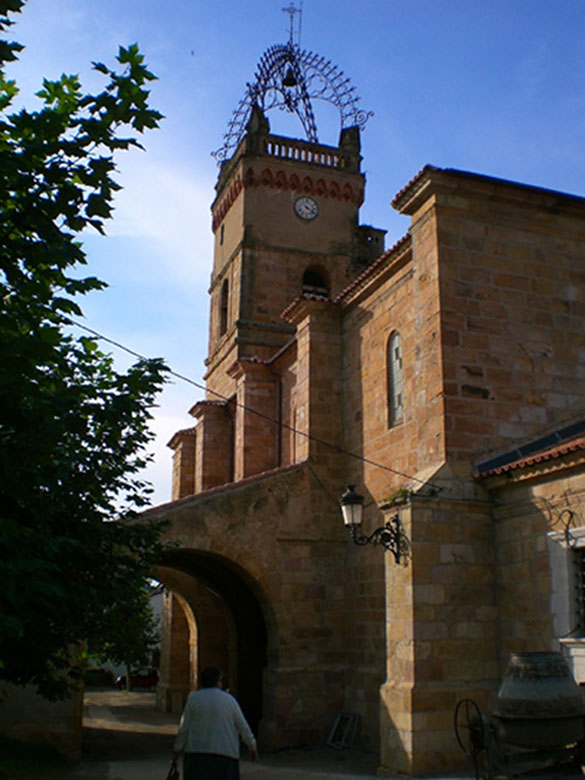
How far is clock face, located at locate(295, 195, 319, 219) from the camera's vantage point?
2448cm

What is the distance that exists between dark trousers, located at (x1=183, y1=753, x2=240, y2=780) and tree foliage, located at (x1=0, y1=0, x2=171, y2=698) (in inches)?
57.8

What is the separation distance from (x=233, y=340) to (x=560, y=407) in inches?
512

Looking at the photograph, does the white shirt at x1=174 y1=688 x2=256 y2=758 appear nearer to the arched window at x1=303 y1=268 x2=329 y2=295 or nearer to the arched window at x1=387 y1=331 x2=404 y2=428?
the arched window at x1=387 y1=331 x2=404 y2=428

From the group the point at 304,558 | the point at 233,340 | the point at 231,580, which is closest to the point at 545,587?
the point at 304,558

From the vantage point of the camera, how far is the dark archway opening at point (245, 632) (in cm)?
1614

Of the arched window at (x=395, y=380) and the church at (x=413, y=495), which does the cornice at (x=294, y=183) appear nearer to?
the church at (x=413, y=495)

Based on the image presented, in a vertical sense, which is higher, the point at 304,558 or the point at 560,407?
the point at 560,407

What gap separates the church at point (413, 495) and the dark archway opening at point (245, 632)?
0.15 feet

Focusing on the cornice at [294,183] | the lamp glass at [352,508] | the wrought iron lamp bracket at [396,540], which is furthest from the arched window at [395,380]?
the cornice at [294,183]

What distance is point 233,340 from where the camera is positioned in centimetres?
2316

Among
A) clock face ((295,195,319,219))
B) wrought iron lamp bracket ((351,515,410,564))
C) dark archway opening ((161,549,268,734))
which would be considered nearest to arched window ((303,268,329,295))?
clock face ((295,195,319,219))

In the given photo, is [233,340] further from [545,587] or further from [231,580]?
[545,587]

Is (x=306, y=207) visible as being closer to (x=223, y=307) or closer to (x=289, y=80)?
(x=223, y=307)

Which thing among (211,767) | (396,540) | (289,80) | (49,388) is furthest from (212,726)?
(289,80)
